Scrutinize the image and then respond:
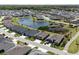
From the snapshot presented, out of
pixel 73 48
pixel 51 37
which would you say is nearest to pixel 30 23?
pixel 51 37

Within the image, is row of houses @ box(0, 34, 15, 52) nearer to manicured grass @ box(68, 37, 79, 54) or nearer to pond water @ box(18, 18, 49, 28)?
pond water @ box(18, 18, 49, 28)

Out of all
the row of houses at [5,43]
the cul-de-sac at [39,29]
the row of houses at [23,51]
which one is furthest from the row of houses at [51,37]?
the row of houses at [5,43]

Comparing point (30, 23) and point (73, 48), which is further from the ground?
point (30, 23)

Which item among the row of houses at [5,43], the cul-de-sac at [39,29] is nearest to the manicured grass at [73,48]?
the cul-de-sac at [39,29]

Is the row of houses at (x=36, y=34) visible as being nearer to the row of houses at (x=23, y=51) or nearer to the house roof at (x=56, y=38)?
the house roof at (x=56, y=38)

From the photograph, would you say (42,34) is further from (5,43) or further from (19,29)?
Result: (5,43)

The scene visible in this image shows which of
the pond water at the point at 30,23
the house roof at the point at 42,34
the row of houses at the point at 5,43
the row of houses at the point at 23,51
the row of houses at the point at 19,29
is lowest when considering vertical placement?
the row of houses at the point at 23,51

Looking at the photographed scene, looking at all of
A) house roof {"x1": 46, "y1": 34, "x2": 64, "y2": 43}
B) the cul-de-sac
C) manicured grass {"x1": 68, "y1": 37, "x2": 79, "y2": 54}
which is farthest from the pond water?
manicured grass {"x1": 68, "y1": 37, "x2": 79, "y2": 54}

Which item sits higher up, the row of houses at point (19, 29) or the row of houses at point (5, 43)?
the row of houses at point (19, 29)

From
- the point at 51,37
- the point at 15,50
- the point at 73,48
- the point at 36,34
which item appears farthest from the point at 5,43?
the point at 73,48

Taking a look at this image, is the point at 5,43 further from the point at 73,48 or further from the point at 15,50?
the point at 73,48
